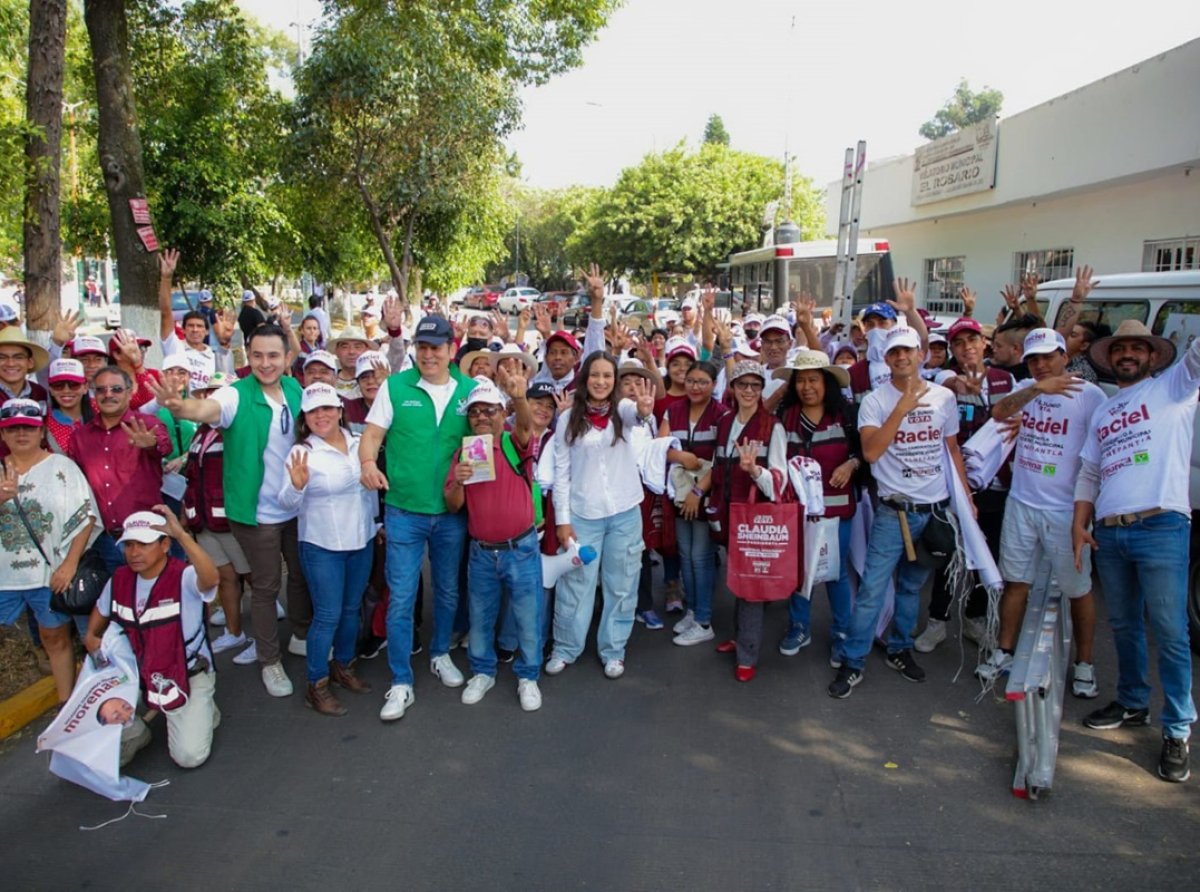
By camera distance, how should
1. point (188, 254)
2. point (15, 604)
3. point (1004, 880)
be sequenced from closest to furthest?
point (1004, 880) → point (15, 604) → point (188, 254)

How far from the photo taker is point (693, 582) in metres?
5.23

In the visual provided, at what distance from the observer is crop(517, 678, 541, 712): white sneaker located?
441 cm

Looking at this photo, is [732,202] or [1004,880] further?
[732,202]

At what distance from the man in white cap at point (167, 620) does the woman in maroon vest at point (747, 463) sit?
2.65m

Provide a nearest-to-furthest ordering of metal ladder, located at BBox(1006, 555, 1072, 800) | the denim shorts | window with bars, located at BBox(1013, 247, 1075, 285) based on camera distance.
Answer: metal ladder, located at BBox(1006, 555, 1072, 800), the denim shorts, window with bars, located at BBox(1013, 247, 1075, 285)

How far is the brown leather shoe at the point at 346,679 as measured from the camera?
181 inches

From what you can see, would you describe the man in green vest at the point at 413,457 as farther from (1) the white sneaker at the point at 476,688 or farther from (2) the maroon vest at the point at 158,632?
(2) the maroon vest at the point at 158,632

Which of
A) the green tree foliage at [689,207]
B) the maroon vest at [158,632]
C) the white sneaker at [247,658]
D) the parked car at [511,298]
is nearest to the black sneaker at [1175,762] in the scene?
the maroon vest at [158,632]

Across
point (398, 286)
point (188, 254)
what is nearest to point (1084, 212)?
point (398, 286)

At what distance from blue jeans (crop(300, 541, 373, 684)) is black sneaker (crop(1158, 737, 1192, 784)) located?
3.83m

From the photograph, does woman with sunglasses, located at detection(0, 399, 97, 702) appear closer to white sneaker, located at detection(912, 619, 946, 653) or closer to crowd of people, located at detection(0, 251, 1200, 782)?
crowd of people, located at detection(0, 251, 1200, 782)

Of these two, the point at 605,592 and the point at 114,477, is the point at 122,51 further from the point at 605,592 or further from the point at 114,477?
the point at 605,592

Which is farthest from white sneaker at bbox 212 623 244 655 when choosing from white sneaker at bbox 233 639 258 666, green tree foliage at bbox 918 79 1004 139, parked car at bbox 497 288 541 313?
green tree foliage at bbox 918 79 1004 139

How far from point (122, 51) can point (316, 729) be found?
7007 millimetres
